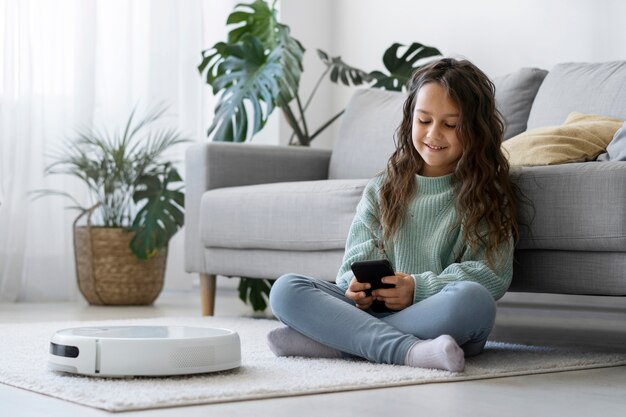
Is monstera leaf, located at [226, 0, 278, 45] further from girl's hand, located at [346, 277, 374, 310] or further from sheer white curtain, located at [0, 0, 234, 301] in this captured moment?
girl's hand, located at [346, 277, 374, 310]

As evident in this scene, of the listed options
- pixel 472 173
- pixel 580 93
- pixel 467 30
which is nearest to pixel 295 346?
pixel 472 173

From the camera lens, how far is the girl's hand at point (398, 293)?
6.53 feet

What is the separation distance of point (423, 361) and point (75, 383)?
625mm

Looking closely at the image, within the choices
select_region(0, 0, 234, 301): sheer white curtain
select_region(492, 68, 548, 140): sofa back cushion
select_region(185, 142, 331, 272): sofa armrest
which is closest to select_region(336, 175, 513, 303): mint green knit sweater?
select_region(492, 68, 548, 140): sofa back cushion

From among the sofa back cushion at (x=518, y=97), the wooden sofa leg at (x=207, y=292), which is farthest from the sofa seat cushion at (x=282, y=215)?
the sofa back cushion at (x=518, y=97)

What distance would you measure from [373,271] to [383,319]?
0.15 meters

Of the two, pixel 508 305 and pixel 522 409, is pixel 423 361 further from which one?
pixel 508 305

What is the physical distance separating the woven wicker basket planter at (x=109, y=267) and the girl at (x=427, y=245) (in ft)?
6.18

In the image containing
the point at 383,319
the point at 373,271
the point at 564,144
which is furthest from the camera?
the point at 564,144

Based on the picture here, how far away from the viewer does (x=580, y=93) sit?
2.86 meters

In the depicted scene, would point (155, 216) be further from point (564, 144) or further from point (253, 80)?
point (564, 144)

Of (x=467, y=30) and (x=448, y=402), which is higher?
(x=467, y=30)

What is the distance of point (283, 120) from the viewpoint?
4.82 m

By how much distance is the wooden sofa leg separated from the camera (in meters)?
3.34
